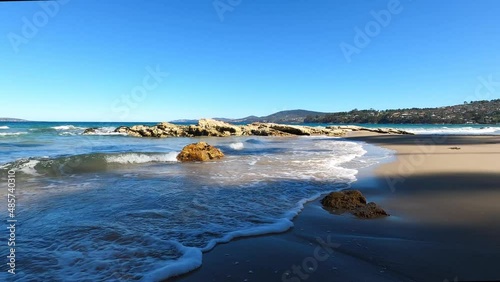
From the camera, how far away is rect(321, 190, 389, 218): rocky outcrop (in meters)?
6.08

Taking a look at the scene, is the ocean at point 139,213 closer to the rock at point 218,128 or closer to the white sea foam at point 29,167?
the white sea foam at point 29,167

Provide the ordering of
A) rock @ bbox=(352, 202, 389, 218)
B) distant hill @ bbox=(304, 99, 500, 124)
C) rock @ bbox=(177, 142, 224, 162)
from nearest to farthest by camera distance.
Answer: rock @ bbox=(352, 202, 389, 218), rock @ bbox=(177, 142, 224, 162), distant hill @ bbox=(304, 99, 500, 124)

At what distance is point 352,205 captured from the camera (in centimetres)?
654

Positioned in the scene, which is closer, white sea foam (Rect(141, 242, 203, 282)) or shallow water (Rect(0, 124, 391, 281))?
white sea foam (Rect(141, 242, 203, 282))

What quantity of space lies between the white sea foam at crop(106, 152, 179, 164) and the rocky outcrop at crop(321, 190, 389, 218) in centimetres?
1020

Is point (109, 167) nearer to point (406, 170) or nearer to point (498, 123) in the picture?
point (406, 170)

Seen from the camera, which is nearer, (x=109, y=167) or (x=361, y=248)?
(x=361, y=248)


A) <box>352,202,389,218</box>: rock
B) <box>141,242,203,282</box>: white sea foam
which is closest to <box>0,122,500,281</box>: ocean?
<box>141,242,203,282</box>: white sea foam

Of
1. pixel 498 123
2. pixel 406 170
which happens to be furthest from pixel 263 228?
pixel 498 123

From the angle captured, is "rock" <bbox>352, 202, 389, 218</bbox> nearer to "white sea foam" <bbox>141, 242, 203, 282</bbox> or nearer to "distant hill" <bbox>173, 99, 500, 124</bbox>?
"white sea foam" <bbox>141, 242, 203, 282</bbox>

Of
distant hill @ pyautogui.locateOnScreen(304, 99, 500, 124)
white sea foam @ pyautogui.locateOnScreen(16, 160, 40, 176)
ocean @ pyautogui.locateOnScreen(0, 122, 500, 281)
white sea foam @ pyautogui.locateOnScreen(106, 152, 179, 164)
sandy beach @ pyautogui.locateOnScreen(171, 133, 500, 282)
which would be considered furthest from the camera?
distant hill @ pyautogui.locateOnScreen(304, 99, 500, 124)

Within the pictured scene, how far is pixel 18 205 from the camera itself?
22.3 feet

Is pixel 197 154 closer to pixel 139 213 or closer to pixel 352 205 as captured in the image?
pixel 139 213

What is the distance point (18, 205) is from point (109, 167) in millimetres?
6231
